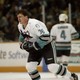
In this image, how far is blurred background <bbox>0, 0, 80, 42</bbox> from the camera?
11.4m

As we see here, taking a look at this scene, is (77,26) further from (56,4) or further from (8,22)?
(8,22)

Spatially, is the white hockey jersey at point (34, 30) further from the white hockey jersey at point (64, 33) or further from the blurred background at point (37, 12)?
the blurred background at point (37, 12)

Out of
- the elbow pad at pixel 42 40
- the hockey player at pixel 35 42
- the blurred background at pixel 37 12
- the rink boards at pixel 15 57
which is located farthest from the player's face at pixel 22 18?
the blurred background at pixel 37 12

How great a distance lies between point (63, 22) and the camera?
918cm

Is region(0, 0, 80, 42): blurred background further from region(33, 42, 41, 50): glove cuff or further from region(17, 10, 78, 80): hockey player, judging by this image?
region(33, 42, 41, 50): glove cuff

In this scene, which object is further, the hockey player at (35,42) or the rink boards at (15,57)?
the rink boards at (15,57)

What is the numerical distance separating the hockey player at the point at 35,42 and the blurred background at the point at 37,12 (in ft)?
15.2

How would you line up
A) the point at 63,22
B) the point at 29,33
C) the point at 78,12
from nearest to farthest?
the point at 29,33 < the point at 63,22 < the point at 78,12

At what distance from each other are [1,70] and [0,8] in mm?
2648

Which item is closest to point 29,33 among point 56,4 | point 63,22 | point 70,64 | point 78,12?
point 63,22

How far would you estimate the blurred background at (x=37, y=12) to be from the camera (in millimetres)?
11352

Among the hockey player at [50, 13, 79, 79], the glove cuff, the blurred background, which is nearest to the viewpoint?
the glove cuff

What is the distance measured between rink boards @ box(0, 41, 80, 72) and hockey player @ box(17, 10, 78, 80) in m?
4.21

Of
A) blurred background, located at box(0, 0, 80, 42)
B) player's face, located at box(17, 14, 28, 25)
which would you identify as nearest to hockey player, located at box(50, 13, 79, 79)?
blurred background, located at box(0, 0, 80, 42)
